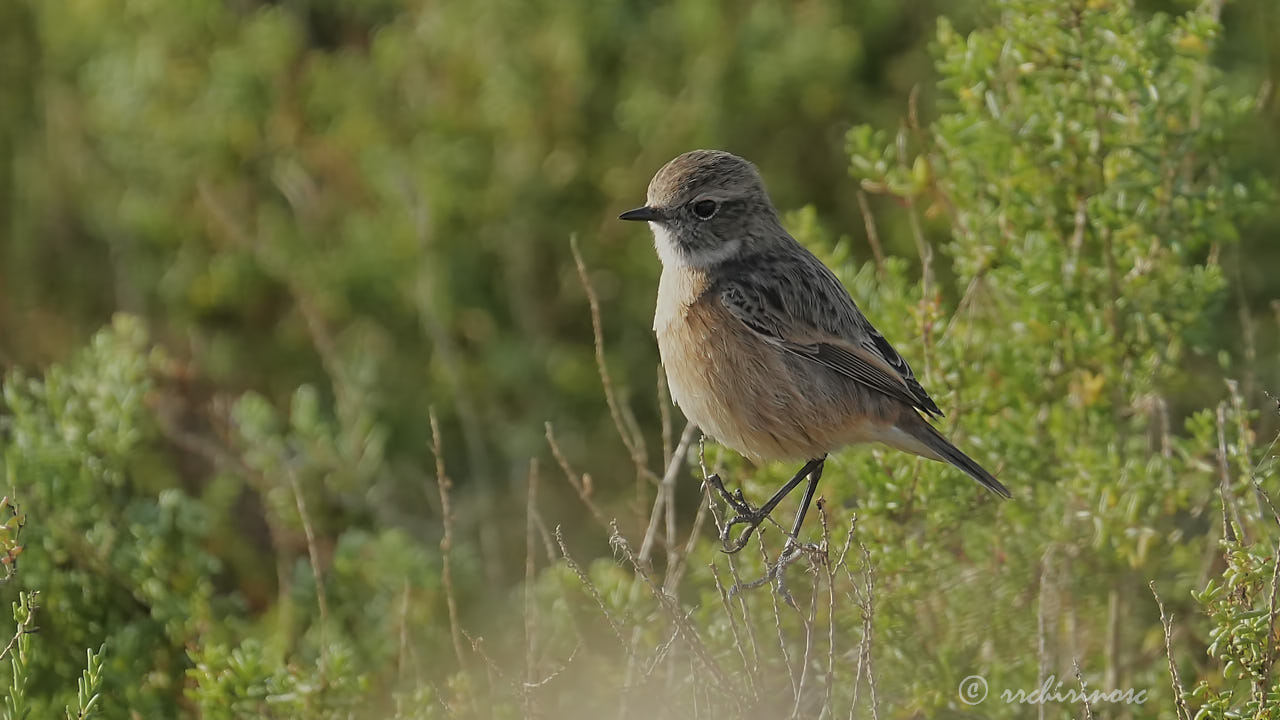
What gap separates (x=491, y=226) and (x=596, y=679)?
378 cm

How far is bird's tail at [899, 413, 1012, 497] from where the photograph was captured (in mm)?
4809

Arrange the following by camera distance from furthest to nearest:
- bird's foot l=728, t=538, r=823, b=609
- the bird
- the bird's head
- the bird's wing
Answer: the bird's head
the bird's wing
the bird
bird's foot l=728, t=538, r=823, b=609

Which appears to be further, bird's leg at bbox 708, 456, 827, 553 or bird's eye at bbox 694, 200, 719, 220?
bird's eye at bbox 694, 200, 719, 220

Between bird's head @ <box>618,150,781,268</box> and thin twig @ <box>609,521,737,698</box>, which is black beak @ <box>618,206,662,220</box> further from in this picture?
thin twig @ <box>609,521,737,698</box>

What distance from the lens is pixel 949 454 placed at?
4.90m

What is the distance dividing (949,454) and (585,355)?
3.96 meters

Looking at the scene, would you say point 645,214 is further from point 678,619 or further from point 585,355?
point 585,355

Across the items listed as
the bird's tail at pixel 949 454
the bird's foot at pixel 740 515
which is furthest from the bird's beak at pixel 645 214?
the bird's tail at pixel 949 454

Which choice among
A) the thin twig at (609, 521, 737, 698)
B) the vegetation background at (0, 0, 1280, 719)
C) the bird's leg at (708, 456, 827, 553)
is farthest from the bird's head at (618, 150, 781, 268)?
the thin twig at (609, 521, 737, 698)

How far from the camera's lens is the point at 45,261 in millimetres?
9570

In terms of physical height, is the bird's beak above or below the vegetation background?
above

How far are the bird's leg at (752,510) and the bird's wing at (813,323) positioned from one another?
13.7 inches

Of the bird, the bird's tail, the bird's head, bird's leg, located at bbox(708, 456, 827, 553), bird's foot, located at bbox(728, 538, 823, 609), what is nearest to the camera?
bird's foot, located at bbox(728, 538, 823, 609)

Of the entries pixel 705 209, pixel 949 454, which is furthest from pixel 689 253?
pixel 949 454
